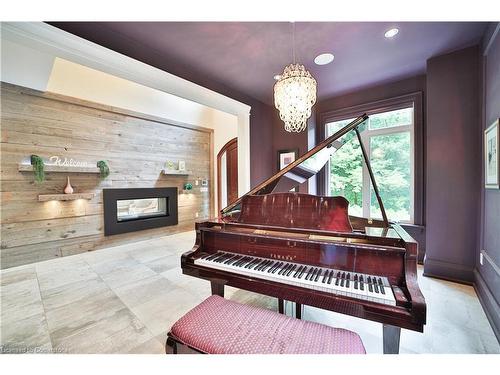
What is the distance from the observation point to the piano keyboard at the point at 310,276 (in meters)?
1.05

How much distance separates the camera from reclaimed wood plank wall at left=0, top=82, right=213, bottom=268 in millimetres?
3018

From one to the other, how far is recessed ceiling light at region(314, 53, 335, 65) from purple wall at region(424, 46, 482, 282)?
1276 mm

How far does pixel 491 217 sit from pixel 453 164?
82cm

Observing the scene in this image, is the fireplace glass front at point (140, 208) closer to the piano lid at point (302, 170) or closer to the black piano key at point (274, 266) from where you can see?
the piano lid at point (302, 170)

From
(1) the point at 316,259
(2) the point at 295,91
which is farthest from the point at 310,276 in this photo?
(2) the point at 295,91

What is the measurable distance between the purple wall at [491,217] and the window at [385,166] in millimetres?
1063

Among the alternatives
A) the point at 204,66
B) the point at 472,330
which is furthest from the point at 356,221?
the point at 204,66

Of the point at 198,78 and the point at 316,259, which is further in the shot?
the point at 198,78

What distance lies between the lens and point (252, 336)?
3.13ft

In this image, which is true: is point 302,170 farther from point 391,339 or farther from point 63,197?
point 63,197

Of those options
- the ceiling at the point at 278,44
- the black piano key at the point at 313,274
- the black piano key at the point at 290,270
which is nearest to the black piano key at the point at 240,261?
the black piano key at the point at 290,270

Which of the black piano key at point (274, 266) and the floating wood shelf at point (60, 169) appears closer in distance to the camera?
the black piano key at point (274, 266)
